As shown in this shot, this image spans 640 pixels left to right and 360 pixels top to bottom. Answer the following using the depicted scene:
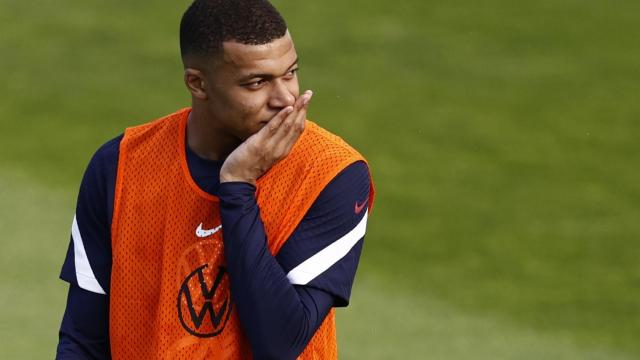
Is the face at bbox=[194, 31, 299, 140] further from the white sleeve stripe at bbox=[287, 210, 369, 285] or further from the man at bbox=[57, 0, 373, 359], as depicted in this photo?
the white sleeve stripe at bbox=[287, 210, 369, 285]

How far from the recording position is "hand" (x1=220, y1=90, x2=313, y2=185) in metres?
3.02

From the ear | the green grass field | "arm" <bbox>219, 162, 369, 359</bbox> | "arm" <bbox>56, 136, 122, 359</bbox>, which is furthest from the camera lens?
the green grass field

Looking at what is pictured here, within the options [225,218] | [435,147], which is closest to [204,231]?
[225,218]

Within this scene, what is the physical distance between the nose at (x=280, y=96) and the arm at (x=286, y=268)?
176mm

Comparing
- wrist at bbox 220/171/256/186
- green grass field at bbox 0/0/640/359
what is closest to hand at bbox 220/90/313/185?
wrist at bbox 220/171/256/186

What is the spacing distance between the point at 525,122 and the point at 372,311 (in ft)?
4.27

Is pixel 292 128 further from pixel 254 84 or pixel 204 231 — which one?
pixel 204 231

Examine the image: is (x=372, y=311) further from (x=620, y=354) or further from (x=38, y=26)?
(x=38, y=26)

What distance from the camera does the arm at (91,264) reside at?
3.28 metres

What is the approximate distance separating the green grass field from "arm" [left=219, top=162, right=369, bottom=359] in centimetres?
241

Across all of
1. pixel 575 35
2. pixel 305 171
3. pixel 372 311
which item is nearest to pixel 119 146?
pixel 305 171

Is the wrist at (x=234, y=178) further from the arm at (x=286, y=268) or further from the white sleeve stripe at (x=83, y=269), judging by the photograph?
the white sleeve stripe at (x=83, y=269)

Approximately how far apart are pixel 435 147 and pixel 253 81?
11.1 ft

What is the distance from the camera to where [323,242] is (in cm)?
309
